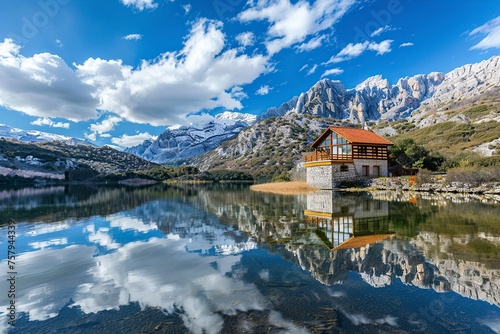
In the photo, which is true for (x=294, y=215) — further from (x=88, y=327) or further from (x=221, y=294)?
(x=88, y=327)

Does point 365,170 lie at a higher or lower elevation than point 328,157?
lower

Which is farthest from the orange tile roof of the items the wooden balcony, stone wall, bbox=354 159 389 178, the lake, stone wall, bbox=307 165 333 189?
the lake

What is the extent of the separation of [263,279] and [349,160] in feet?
105

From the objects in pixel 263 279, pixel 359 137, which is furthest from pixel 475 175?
pixel 263 279

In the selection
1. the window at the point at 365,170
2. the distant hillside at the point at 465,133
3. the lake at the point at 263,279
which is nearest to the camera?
the lake at the point at 263,279

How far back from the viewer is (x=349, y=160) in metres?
35.4

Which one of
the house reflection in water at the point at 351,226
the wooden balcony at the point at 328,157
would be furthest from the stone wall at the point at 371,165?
the house reflection in water at the point at 351,226

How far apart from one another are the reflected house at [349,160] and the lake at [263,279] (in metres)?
23.0

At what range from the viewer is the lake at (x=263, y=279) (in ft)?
15.1

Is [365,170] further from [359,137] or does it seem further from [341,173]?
[359,137]

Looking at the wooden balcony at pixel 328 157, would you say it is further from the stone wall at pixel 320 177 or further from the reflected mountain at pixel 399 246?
the reflected mountain at pixel 399 246

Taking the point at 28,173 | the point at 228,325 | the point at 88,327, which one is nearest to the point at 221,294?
the point at 228,325

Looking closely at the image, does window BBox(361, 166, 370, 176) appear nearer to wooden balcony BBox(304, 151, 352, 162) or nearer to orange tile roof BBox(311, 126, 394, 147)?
wooden balcony BBox(304, 151, 352, 162)

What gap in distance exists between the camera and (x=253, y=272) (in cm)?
697
